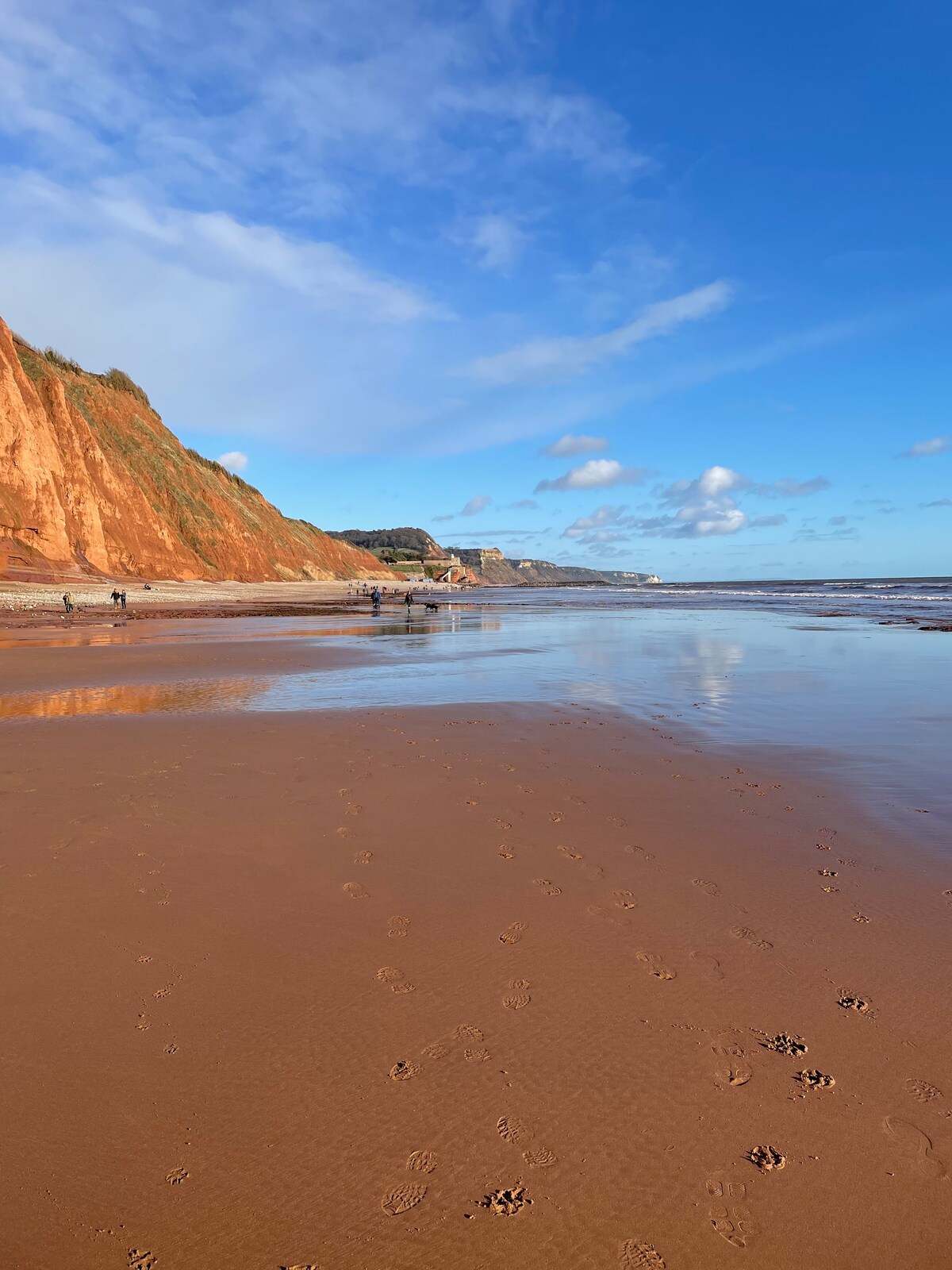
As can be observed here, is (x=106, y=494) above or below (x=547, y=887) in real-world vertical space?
above

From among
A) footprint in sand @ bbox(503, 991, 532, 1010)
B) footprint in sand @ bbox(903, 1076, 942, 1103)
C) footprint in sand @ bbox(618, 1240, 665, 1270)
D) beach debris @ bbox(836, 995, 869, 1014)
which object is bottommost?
footprint in sand @ bbox(618, 1240, 665, 1270)

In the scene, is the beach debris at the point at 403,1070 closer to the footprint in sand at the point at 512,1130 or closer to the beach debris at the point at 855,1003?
the footprint in sand at the point at 512,1130

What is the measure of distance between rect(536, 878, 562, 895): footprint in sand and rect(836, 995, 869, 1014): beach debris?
1.69m

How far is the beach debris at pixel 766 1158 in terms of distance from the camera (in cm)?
234

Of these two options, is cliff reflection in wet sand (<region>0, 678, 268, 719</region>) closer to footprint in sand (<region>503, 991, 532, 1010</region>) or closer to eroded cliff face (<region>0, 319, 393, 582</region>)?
footprint in sand (<region>503, 991, 532, 1010</region>)

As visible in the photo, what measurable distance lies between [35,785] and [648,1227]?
6.56 m

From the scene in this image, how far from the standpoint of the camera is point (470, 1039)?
9.78 feet

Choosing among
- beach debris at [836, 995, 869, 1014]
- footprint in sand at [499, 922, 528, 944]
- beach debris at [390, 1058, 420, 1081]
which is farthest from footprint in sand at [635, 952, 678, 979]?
beach debris at [390, 1058, 420, 1081]

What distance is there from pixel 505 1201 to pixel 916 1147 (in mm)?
1518

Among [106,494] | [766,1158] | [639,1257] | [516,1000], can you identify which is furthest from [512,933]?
[106,494]

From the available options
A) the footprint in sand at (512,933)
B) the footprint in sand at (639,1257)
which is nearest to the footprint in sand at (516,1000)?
the footprint in sand at (512,933)

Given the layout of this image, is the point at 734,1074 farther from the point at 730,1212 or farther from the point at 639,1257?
the point at 639,1257

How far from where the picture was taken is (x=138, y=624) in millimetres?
27250

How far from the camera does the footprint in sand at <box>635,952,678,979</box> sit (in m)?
3.47
